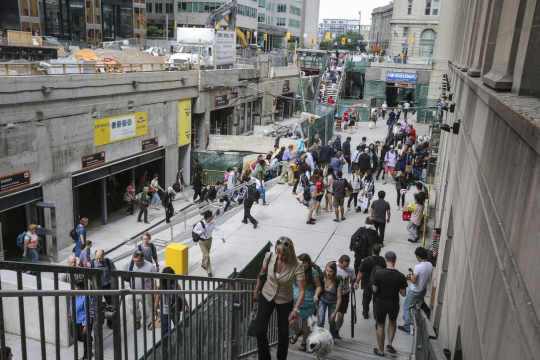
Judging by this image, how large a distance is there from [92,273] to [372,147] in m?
17.8

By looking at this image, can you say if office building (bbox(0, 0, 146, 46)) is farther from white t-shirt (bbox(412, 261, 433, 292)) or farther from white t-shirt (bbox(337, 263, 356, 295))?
white t-shirt (bbox(412, 261, 433, 292))

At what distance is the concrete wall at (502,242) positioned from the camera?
87.0 inches

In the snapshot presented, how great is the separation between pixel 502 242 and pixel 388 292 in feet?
14.9

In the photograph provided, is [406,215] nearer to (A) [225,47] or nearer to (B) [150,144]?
(B) [150,144]

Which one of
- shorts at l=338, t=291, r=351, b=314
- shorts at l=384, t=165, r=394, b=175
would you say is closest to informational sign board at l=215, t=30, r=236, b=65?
shorts at l=384, t=165, r=394, b=175

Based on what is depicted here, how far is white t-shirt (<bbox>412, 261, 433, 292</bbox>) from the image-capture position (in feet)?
25.3

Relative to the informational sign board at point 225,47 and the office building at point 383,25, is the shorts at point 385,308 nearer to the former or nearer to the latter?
the informational sign board at point 225,47

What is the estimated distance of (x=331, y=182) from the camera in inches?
598

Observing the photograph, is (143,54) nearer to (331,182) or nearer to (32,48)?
(32,48)

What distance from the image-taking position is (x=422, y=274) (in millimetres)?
7750

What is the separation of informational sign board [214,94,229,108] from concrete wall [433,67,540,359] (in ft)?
84.9

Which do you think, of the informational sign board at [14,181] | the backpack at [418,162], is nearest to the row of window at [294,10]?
the backpack at [418,162]

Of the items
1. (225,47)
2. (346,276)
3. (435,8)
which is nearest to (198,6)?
(435,8)

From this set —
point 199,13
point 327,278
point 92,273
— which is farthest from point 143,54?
point 199,13
